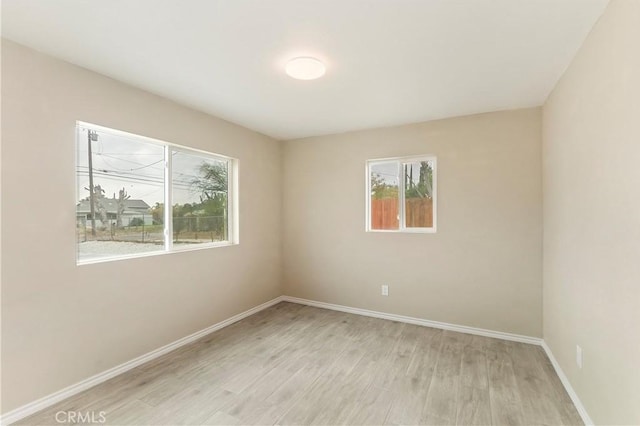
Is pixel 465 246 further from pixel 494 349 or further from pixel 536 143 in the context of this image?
pixel 536 143

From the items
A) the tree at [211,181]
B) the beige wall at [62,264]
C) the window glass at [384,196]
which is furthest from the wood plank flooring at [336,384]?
the tree at [211,181]

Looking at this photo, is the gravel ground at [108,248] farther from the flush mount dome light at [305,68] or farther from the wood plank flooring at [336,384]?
the flush mount dome light at [305,68]

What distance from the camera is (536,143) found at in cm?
297

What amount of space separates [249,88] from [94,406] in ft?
8.81

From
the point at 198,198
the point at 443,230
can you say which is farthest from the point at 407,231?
the point at 198,198

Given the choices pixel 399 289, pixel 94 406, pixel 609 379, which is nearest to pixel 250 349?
pixel 94 406

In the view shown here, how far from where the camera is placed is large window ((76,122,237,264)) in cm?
234

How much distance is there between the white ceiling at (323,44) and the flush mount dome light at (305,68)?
0.06 m

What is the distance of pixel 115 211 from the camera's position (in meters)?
2.53

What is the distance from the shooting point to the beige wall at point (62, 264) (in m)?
1.86

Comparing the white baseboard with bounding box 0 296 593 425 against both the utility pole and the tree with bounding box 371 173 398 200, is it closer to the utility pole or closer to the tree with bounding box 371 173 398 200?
the utility pole

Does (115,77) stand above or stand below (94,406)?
above

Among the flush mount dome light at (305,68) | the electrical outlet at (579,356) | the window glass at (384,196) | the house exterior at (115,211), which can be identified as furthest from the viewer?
the window glass at (384,196)

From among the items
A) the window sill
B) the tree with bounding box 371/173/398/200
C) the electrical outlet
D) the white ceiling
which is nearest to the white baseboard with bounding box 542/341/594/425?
the electrical outlet
